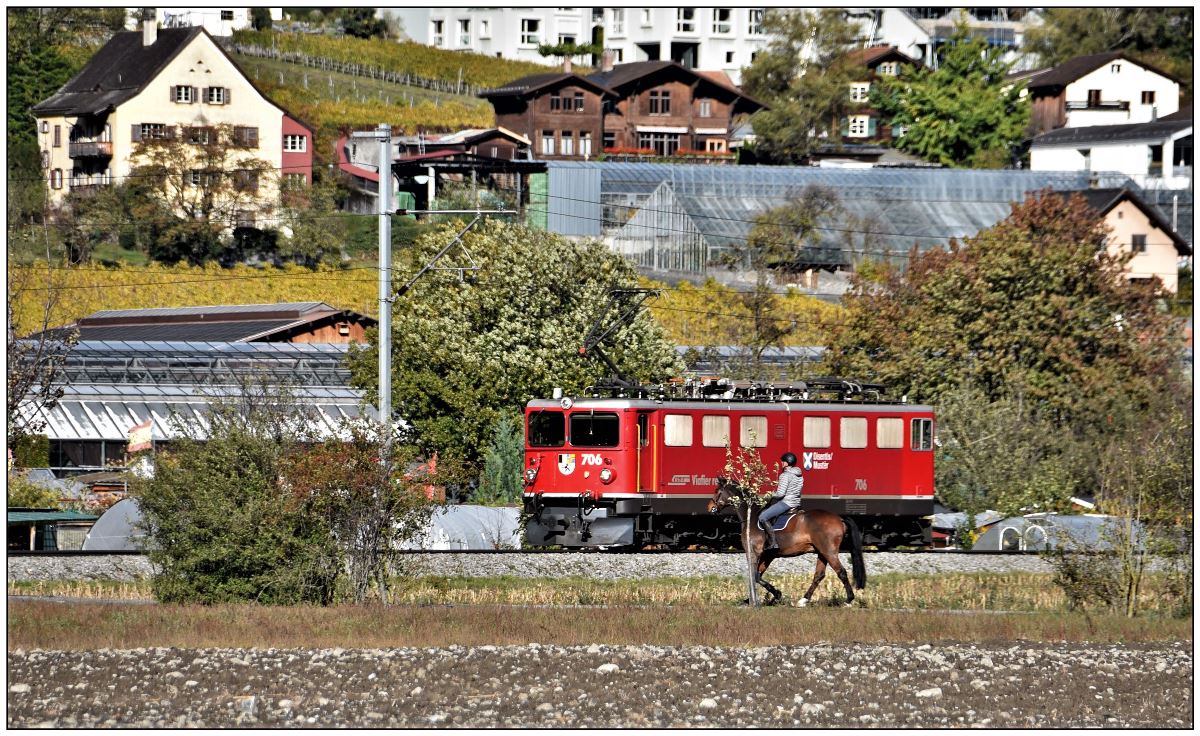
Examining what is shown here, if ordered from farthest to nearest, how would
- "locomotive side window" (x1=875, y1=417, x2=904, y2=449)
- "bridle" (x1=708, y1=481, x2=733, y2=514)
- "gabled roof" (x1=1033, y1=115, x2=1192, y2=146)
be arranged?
"gabled roof" (x1=1033, y1=115, x2=1192, y2=146), "locomotive side window" (x1=875, y1=417, x2=904, y2=449), "bridle" (x1=708, y1=481, x2=733, y2=514)

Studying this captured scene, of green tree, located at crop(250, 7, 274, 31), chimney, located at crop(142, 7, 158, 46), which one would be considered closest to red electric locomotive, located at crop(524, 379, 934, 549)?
chimney, located at crop(142, 7, 158, 46)

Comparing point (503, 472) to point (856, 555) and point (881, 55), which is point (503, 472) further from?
point (881, 55)

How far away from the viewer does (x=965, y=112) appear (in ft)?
379

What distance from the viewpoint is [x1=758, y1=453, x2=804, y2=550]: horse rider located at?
26266mm

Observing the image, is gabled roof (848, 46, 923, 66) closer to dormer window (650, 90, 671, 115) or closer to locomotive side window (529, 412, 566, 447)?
dormer window (650, 90, 671, 115)

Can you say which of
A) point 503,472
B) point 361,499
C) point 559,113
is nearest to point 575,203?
point 559,113

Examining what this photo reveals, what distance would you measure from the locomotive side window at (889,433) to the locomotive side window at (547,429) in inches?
274

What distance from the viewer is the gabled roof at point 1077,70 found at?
121875mm

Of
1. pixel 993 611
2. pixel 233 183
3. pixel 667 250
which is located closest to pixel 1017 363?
pixel 993 611

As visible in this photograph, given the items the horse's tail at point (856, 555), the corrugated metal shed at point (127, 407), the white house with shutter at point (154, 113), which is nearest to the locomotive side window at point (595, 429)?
the horse's tail at point (856, 555)

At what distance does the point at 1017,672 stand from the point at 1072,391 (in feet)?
110

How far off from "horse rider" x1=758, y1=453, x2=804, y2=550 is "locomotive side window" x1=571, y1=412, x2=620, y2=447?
9.07 metres

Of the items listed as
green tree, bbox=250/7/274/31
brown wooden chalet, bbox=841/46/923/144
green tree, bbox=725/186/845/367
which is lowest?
green tree, bbox=725/186/845/367

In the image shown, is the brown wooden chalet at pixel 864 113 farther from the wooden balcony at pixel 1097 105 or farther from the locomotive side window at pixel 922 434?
the locomotive side window at pixel 922 434
